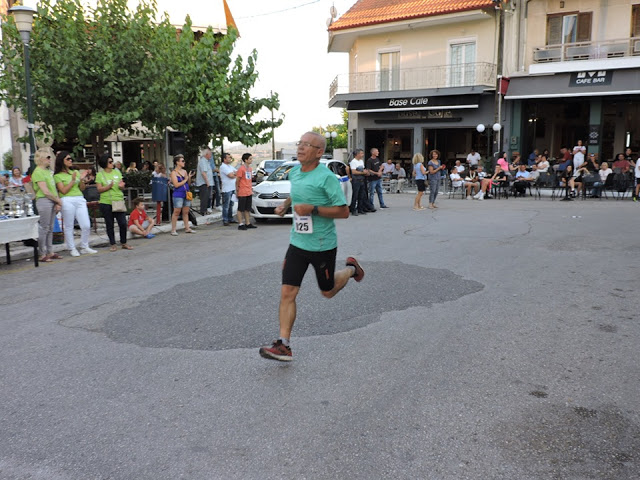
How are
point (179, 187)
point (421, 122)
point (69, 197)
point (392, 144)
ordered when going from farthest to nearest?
1. point (392, 144)
2. point (421, 122)
3. point (179, 187)
4. point (69, 197)

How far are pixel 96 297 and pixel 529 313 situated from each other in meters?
4.77

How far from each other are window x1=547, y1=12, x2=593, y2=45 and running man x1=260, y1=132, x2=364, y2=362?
80.6 feet

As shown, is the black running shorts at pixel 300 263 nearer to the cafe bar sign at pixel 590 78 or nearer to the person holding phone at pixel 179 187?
the person holding phone at pixel 179 187

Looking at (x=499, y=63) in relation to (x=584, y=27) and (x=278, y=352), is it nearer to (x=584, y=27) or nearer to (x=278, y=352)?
(x=584, y=27)

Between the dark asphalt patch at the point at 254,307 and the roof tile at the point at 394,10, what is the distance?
22.4 m

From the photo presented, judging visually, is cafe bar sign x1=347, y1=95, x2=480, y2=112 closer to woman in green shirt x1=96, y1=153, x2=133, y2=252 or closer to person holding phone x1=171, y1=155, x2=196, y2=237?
person holding phone x1=171, y1=155, x2=196, y2=237

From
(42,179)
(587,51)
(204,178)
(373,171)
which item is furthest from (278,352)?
(587,51)

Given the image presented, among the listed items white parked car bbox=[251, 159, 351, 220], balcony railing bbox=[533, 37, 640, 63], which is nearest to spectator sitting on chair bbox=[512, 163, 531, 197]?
balcony railing bbox=[533, 37, 640, 63]

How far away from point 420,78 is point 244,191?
18.7 m

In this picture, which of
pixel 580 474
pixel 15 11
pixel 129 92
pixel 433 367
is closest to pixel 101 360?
pixel 433 367

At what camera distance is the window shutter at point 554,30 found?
25266 mm

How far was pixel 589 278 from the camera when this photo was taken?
7242 millimetres

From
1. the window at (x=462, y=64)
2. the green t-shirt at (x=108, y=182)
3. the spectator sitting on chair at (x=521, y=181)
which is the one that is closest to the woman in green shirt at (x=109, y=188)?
the green t-shirt at (x=108, y=182)

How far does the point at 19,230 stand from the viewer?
28.1ft
